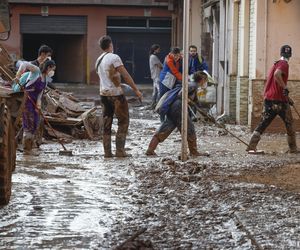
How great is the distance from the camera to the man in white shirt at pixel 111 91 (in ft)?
47.1

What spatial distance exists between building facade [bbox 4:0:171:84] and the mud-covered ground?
88.8 ft

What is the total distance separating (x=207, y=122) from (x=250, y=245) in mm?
14389

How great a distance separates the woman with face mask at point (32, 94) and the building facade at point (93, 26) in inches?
1044

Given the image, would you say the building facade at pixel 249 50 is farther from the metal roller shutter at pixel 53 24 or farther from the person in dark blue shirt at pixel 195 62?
the metal roller shutter at pixel 53 24

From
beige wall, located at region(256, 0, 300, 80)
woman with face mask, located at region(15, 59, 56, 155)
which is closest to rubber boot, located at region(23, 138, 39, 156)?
woman with face mask, located at region(15, 59, 56, 155)

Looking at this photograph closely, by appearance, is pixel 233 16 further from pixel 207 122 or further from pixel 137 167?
pixel 137 167

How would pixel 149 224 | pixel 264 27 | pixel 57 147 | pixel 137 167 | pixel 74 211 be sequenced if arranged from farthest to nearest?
1. pixel 264 27
2. pixel 57 147
3. pixel 137 167
4. pixel 74 211
5. pixel 149 224

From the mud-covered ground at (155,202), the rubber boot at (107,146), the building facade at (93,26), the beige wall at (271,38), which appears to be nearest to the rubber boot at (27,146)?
the mud-covered ground at (155,202)

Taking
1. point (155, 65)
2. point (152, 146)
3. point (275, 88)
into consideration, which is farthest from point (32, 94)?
point (155, 65)

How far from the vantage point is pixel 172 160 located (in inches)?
526

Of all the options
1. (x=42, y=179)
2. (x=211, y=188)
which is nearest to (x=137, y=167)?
(x=42, y=179)

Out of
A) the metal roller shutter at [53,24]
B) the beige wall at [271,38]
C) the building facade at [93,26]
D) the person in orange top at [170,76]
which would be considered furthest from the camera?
the metal roller shutter at [53,24]

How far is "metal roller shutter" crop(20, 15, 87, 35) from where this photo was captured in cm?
4222

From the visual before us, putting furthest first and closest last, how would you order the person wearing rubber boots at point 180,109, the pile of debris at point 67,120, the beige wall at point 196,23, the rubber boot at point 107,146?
1. the beige wall at point 196,23
2. the pile of debris at point 67,120
3. the rubber boot at point 107,146
4. the person wearing rubber boots at point 180,109
